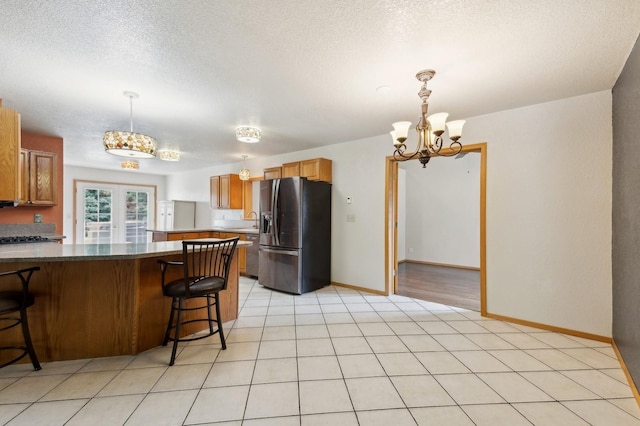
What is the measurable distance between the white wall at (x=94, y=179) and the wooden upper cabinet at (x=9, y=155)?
217 inches

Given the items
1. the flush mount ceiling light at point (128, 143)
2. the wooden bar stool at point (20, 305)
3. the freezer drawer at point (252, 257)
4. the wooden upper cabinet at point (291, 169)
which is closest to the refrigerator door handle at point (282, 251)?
the freezer drawer at point (252, 257)

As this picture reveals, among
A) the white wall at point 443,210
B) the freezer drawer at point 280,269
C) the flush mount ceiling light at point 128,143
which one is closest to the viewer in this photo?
the flush mount ceiling light at point 128,143

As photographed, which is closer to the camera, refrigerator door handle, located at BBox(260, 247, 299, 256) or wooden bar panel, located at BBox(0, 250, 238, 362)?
wooden bar panel, located at BBox(0, 250, 238, 362)

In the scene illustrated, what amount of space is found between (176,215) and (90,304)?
4970 mm

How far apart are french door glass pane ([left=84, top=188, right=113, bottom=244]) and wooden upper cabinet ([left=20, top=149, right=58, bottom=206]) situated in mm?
3366

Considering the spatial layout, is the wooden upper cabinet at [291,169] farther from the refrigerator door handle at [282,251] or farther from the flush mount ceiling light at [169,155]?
the flush mount ceiling light at [169,155]

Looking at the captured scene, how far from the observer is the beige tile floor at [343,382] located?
1604 mm

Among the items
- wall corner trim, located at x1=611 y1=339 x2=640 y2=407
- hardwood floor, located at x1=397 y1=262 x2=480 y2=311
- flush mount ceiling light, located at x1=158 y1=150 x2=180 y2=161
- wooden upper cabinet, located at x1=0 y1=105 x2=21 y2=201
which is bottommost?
hardwood floor, located at x1=397 y1=262 x2=480 y2=311

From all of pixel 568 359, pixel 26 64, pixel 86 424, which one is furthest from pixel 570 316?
pixel 26 64

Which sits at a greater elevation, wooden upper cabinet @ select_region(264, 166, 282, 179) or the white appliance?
wooden upper cabinet @ select_region(264, 166, 282, 179)

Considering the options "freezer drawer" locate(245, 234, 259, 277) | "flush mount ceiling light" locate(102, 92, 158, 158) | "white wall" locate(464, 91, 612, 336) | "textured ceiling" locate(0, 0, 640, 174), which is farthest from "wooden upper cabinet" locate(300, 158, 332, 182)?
"flush mount ceiling light" locate(102, 92, 158, 158)

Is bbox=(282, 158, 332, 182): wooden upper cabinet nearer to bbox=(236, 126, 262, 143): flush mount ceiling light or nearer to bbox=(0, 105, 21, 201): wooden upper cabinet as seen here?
bbox=(236, 126, 262, 143): flush mount ceiling light

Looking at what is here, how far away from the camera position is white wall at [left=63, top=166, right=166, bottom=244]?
659 centimetres

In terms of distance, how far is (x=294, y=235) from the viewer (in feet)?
13.5
